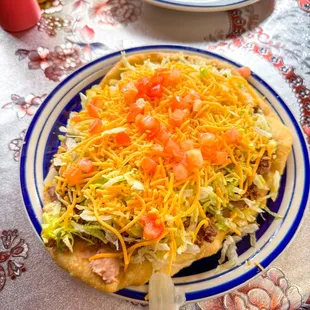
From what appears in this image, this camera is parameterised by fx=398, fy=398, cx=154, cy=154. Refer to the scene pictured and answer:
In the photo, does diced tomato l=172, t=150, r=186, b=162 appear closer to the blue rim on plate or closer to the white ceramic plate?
the blue rim on plate

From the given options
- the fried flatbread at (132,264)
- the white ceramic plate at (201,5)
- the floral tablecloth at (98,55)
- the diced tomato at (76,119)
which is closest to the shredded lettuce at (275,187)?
the fried flatbread at (132,264)

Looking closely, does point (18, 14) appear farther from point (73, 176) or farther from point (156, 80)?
point (73, 176)

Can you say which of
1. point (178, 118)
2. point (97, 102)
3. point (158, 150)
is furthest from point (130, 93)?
point (158, 150)

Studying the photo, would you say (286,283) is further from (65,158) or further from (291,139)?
(65,158)

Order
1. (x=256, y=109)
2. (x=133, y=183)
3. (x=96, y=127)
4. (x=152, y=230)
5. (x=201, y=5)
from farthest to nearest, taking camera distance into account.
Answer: (x=201, y=5), (x=256, y=109), (x=96, y=127), (x=133, y=183), (x=152, y=230)

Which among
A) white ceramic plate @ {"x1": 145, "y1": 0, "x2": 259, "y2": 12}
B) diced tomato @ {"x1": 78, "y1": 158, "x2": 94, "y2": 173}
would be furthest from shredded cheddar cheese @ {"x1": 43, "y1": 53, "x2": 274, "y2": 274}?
white ceramic plate @ {"x1": 145, "y1": 0, "x2": 259, "y2": 12}

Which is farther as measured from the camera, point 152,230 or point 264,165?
point 264,165
